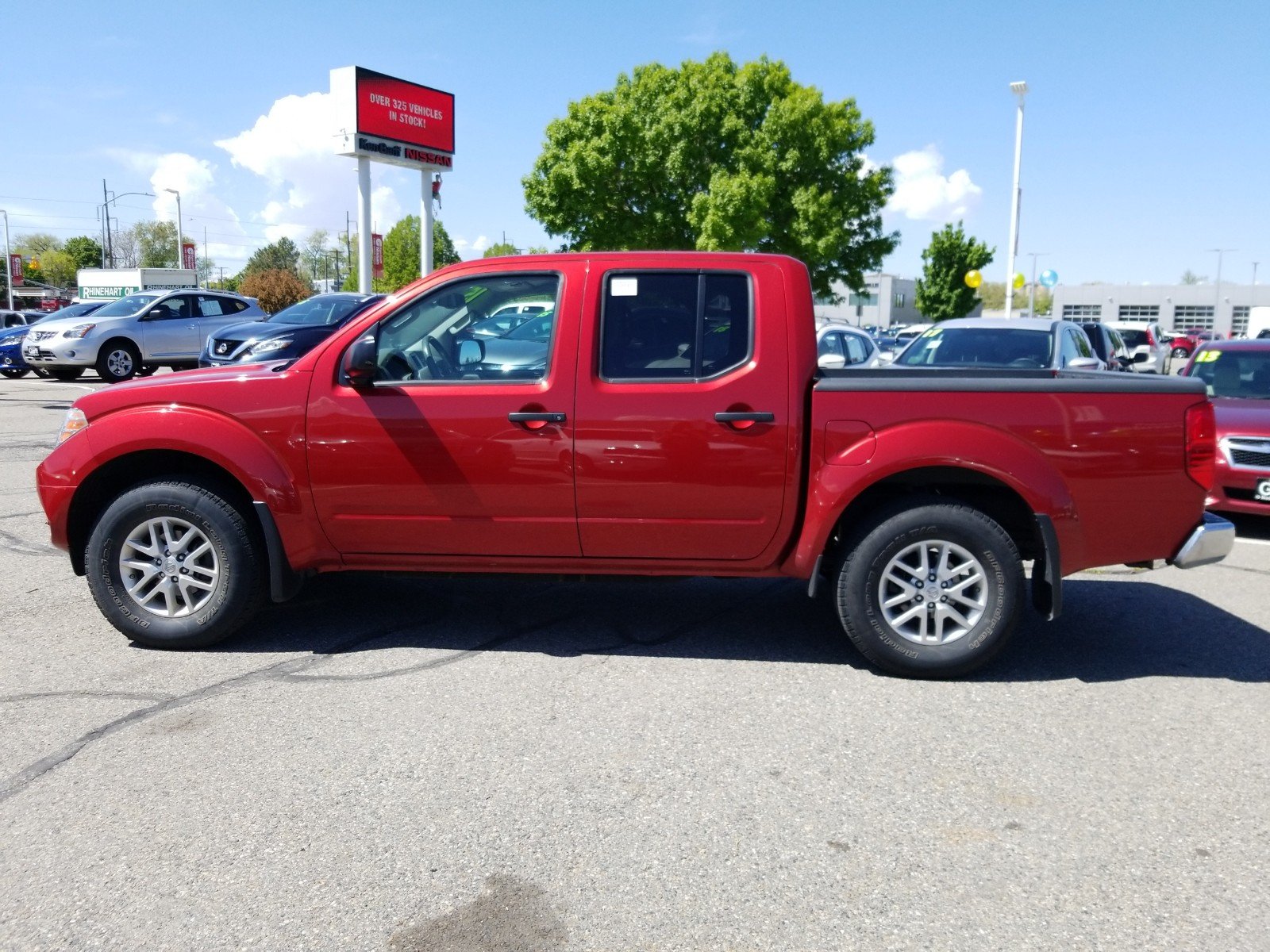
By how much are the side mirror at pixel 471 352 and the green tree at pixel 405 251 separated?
96881mm

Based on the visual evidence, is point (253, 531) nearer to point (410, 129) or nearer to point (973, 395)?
point (973, 395)

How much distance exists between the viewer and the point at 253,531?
4.88m

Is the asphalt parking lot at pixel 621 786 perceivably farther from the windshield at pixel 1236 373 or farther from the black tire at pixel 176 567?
the windshield at pixel 1236 373

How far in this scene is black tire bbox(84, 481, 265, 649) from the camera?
4781mm

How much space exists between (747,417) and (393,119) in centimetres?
3927

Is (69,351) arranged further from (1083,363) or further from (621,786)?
(621,786)

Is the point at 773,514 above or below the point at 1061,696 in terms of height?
above

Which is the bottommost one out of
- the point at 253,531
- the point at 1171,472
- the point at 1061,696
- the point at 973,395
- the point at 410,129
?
the point at 1061,696

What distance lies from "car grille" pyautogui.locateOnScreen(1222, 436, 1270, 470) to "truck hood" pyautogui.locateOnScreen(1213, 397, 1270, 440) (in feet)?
0.14

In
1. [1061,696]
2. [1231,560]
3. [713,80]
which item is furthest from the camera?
[713,80]

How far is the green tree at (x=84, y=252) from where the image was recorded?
112m

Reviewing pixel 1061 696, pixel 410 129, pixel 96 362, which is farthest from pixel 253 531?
pixel 410 129

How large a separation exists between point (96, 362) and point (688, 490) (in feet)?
60.1

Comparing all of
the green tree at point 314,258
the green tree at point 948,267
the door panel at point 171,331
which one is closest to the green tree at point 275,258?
the green tree at point 314,258
